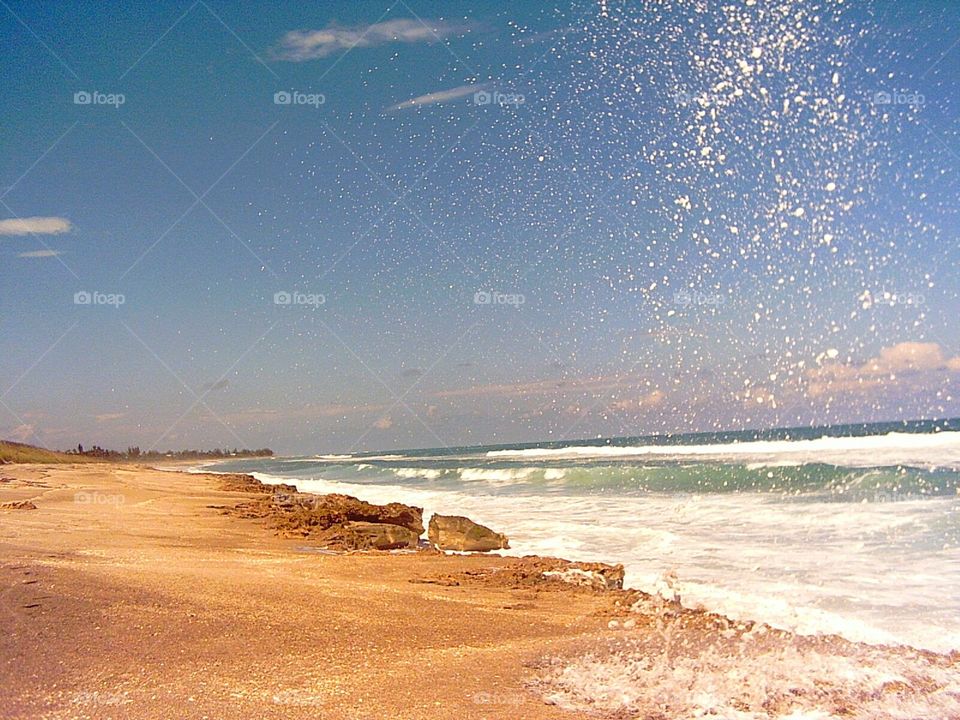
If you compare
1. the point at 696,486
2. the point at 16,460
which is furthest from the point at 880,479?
the point at 16,460

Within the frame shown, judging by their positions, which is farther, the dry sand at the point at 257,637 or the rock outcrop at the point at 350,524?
the rock outcrop at the point at 350,524

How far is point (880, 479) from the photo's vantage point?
63.3ft

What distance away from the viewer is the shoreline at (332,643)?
4.23 metres

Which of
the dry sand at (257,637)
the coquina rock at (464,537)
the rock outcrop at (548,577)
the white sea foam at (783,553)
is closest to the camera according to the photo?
the dry sand at (257,637)

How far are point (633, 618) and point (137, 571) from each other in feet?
13.6

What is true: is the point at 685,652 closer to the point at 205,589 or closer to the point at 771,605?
the point at 771,605

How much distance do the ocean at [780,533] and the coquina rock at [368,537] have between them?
Result: 1.59 meters

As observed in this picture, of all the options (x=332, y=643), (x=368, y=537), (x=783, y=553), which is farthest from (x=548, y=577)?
(x=368, y=537)

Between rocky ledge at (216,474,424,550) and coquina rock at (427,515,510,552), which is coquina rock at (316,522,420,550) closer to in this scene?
rocky ledge at (216,474,424,550)

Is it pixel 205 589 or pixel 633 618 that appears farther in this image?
pixel 633 618

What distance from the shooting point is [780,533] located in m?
11.9

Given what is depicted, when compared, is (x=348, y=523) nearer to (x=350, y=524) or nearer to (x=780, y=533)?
(x=350, y=524)

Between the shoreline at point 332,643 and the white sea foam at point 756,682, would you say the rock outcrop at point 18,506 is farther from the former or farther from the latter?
the white sea foam at point 756,682

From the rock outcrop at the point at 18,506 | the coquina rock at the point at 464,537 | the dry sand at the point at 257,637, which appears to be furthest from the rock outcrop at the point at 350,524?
the rock outcrop at the point at 18,506
